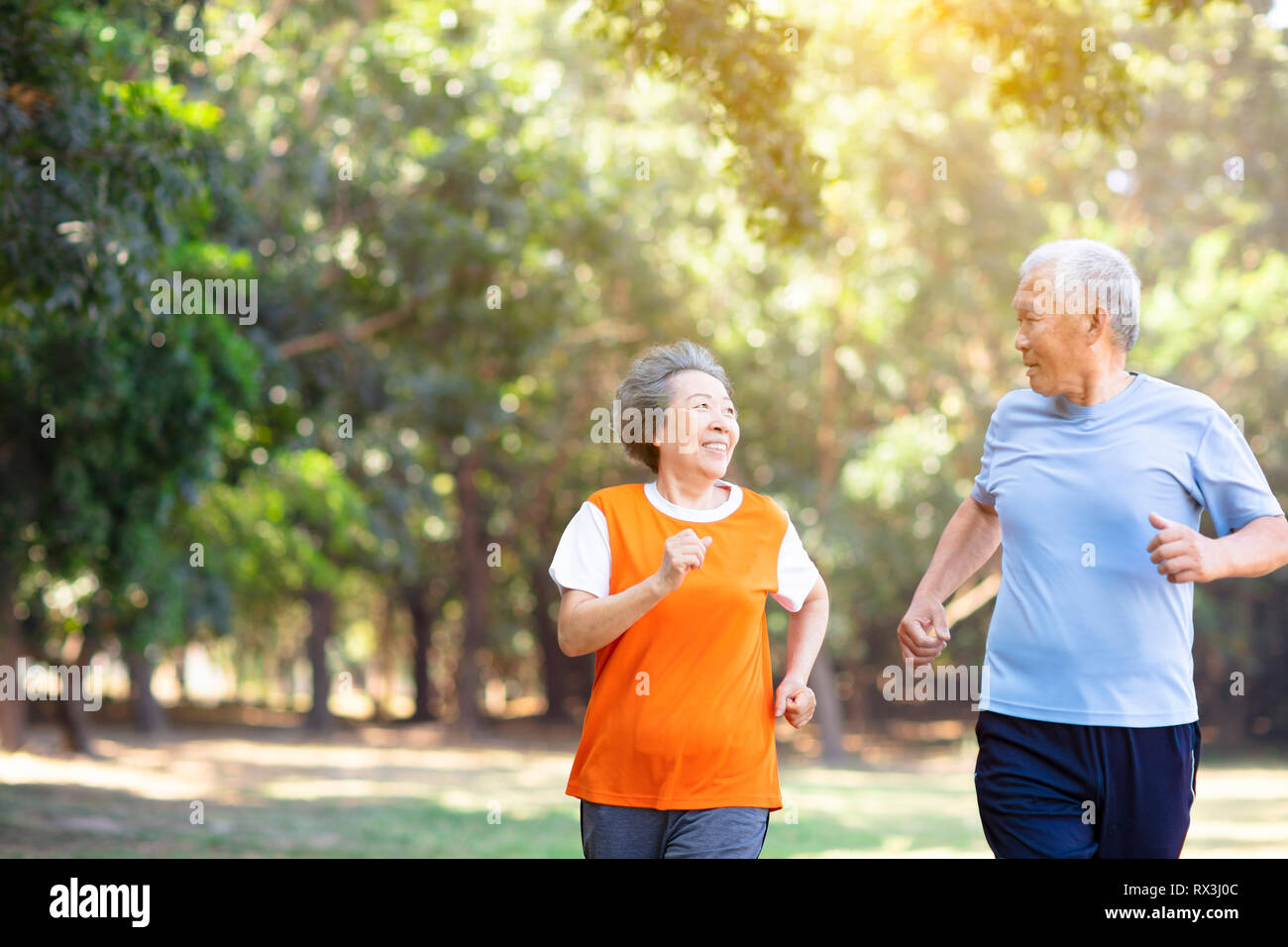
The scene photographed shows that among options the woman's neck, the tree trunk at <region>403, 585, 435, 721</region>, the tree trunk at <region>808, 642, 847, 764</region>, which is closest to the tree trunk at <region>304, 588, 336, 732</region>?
the tree trunk at <region>403, 585, 435, 721</region>

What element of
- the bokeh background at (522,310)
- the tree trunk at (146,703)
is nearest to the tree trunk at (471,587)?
the bokeh background at (522,310)

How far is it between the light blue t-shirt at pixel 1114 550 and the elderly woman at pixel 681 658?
0.59 m

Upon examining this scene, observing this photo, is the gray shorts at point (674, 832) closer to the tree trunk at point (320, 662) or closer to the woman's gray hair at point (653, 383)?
the woman's gray hair at point (653, 383)

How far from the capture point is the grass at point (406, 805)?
13.4 metres

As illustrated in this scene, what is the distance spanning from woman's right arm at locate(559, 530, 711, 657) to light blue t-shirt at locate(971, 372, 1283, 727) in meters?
0.88

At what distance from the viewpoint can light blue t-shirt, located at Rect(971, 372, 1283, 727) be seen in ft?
11.3

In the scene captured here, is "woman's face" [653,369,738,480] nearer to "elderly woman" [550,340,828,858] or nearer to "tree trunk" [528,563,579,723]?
"elderly woman" [550,340,828,858]

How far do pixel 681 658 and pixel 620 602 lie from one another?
27 centimetres

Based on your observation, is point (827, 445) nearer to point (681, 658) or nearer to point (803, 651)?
point (803, 651)

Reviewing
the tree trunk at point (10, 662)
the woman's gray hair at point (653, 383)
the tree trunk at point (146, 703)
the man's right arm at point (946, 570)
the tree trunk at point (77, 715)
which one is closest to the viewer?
the woman's gray hair at point (653, 383)

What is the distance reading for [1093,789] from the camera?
11.4 feet

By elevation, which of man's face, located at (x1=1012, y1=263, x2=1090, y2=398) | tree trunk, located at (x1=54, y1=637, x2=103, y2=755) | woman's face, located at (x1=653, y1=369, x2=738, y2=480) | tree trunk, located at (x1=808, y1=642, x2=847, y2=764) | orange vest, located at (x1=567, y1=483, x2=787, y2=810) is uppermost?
man's face, located at (x1=1012, y1=263, x2=1090, y2=398)

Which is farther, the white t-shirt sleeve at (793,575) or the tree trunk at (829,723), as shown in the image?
the tree trunk at (829,723)
